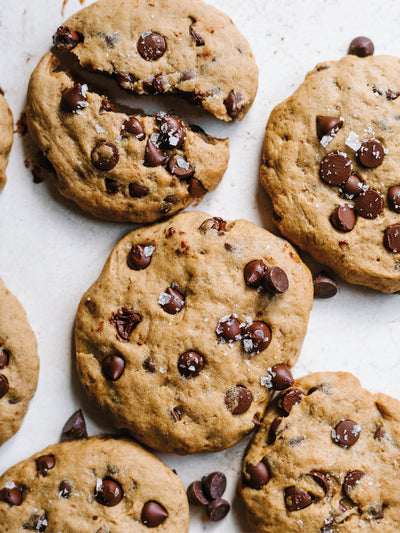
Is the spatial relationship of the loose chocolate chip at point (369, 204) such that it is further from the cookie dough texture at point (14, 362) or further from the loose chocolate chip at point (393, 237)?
the cookie dough texture at point (14, 362)

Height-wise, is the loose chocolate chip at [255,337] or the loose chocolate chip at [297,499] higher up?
the loose chocolate chip at [255,337]

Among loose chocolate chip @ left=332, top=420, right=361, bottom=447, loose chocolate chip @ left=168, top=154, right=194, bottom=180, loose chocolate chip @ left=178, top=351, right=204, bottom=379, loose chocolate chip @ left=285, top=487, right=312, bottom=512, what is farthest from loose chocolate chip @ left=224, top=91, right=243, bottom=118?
loose chocolate chip @ left=285, top=487, right=312, bottom=512

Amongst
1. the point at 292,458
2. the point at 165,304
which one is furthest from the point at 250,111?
the point at 292,458

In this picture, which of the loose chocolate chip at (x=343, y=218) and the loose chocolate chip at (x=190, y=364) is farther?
the loose chocolate chip at (x=343, y=218)

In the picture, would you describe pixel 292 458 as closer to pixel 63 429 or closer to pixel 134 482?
pixel 134 482

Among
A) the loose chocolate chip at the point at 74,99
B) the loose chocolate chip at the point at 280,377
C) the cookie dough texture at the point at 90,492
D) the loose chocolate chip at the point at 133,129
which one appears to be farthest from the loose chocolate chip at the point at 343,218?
the cookie dough texture at the point at 90,492

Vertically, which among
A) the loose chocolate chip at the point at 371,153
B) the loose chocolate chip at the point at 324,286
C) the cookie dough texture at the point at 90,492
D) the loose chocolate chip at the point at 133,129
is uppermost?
the loose chocolate chip at the point at 371,153
